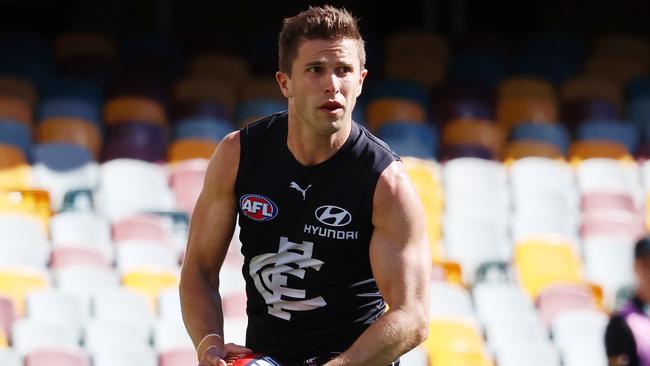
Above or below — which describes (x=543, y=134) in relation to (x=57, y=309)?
above

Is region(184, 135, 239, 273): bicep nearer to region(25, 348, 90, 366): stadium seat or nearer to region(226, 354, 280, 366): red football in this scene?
region(226, 354, 280, 366): red football

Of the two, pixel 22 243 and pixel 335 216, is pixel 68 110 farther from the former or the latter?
pixel 335 216

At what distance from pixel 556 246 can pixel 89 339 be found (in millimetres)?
3024

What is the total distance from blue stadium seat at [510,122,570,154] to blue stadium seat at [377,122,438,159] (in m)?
0.65

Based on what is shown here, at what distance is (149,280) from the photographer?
7629mm

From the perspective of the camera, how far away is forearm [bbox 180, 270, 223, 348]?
3.89 metres

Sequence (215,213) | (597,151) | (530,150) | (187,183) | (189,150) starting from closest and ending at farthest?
(215,213), (187,183), (189,150), (530,150), (597,151)

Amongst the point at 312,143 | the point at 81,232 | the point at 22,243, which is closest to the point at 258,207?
the point at 312,143

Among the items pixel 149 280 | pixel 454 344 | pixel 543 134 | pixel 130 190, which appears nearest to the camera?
pixel 454 344

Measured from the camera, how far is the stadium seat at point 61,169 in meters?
8.72

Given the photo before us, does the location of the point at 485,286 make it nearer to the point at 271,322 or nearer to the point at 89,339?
the point at 89,339

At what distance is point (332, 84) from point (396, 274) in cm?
51

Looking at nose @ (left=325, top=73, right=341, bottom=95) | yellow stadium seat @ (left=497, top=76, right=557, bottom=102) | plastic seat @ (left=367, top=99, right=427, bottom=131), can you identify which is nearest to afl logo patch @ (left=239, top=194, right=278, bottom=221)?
nose @ (left=325, top=73, right=341, bottom=95)

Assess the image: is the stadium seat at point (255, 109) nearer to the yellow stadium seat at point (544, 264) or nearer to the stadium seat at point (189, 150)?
the stadium seat at point (189, 150)
